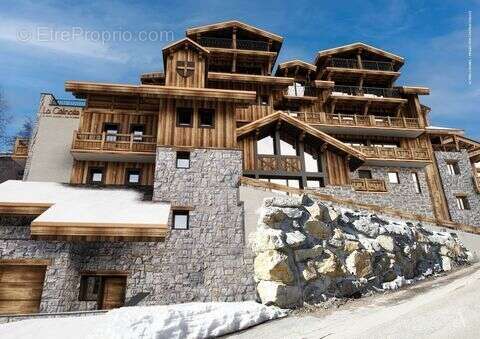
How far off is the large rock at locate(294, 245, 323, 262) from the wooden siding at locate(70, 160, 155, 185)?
1003 centimetres

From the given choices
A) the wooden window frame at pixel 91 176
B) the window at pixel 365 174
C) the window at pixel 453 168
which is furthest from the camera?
the window at pixel 453 168

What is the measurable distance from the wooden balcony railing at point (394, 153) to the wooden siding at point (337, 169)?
5.38 meters

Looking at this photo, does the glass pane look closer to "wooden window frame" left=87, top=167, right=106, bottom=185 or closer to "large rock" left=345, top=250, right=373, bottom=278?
"large rock" left=345, top=250, right=373, bottom=278

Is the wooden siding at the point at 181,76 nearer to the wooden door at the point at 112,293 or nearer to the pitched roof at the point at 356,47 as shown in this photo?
the wooden door at the point at 112,293

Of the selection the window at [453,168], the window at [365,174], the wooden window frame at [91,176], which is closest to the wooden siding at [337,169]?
the window at [365,174]

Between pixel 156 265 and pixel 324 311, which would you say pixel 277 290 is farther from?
pixel 156 265

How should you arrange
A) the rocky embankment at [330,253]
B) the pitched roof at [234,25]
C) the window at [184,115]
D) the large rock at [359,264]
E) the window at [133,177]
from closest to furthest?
the rocky embankment at [330,253], the large rock at [359,264], the window at [184,115], the window at [133,177], the pitched roof at [234,25]

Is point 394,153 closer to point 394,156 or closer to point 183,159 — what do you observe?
point 394,156

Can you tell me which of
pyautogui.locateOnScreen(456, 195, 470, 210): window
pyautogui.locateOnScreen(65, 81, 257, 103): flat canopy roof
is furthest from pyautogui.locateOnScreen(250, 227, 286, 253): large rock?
pyautogui.locateOnScreen(456, 195, 470, 210): window

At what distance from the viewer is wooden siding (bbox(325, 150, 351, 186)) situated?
2166 cm

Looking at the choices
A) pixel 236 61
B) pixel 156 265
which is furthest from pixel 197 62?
pixel 156 265

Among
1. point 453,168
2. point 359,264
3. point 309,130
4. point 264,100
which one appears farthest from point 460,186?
point 359,264

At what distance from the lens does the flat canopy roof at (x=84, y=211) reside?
12639 millimetres

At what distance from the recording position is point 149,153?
19859 mm
